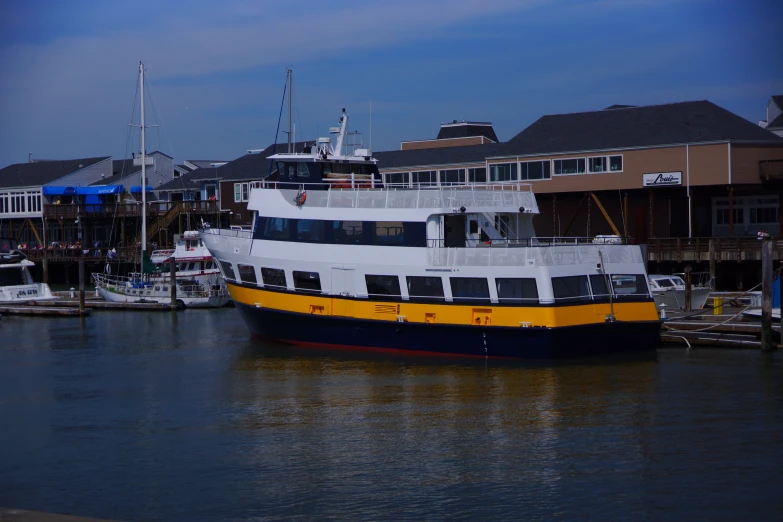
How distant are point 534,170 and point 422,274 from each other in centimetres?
2627

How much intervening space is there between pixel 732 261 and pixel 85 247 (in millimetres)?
50411

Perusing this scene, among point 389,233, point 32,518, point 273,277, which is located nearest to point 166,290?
point 273,277

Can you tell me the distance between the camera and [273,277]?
98.4 ft

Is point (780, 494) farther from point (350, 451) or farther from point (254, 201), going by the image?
point (254, 201)

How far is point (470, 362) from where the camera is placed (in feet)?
88.4

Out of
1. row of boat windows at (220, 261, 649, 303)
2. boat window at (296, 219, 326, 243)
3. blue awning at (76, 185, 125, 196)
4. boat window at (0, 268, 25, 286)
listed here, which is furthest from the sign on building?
blue awning at (76, 185, 125, 196)

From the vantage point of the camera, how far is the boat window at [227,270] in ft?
104

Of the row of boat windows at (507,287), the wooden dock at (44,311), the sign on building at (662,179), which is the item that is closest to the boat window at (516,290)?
the row of boat windows at (507,287)

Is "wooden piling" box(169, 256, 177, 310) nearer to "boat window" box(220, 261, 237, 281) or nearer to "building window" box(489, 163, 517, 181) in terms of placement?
"boat window" box(220, 261, 237, 281)

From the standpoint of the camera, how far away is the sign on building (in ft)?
155

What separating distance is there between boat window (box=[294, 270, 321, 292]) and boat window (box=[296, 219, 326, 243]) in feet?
3.38

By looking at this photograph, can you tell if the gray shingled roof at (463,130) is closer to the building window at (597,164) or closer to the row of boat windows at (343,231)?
the building window at (597,164)

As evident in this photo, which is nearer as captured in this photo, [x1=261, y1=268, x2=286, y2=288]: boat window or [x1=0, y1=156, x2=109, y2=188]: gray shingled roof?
[x1=261, y1=268, x2=286, y2=288]: boat window

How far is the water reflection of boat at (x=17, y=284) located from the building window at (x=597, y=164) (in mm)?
28958
